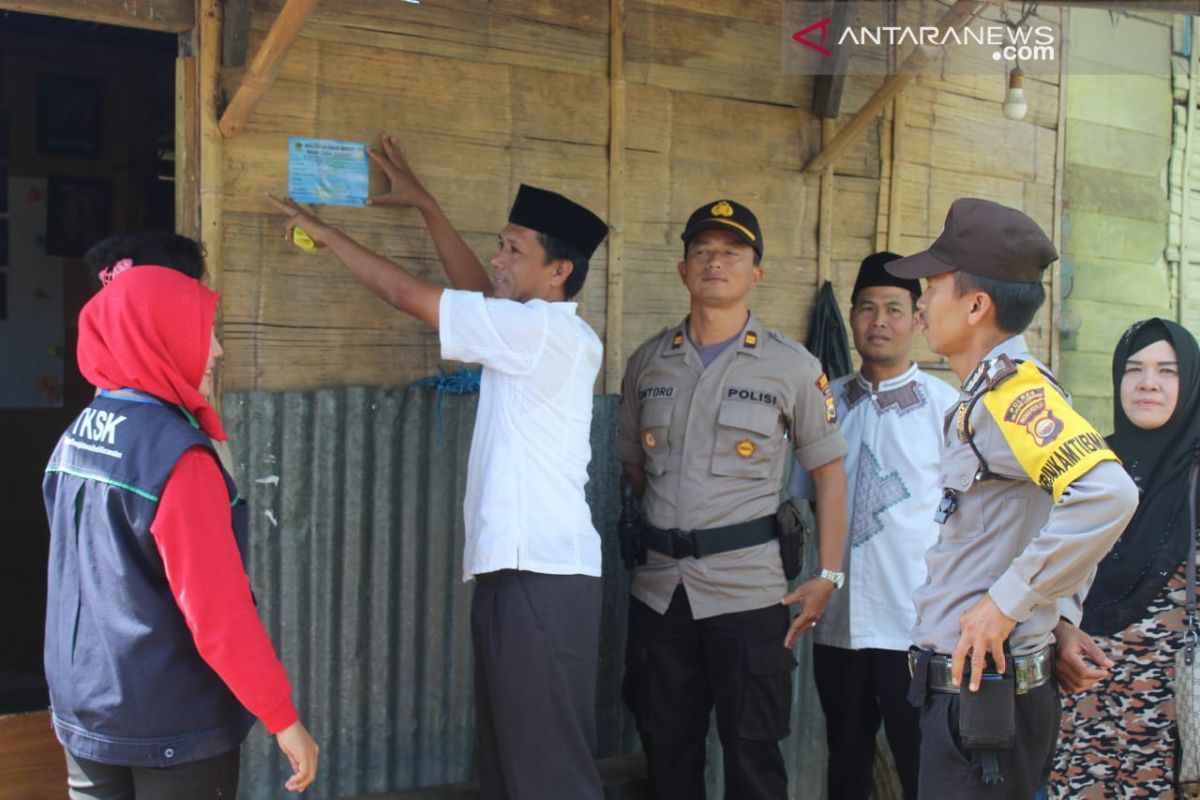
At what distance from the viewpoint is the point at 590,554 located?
3258mm

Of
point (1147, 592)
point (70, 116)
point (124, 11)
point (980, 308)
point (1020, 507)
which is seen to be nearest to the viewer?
point (1020, 507)

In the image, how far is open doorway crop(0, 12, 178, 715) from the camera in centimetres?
493

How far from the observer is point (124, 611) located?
7.39 feet

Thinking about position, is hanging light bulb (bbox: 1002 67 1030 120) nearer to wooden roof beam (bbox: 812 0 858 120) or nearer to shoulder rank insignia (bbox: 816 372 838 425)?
wooden roof beam (bbox: 812 0 858 120)

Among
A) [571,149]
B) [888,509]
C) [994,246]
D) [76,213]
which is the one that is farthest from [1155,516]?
[76,213]

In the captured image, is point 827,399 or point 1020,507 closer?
point 1020,507

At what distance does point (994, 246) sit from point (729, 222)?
3.85ft

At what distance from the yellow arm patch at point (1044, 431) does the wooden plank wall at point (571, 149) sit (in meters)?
1.92

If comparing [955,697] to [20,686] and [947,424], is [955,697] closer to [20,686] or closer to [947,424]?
[947,424]

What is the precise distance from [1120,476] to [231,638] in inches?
73.7

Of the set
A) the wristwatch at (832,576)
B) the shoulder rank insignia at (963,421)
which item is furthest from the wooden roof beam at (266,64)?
the wristwatch at (832,576)

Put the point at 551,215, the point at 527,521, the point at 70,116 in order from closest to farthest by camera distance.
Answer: the point at 527,521, the point at 551,215, the point at 70,116

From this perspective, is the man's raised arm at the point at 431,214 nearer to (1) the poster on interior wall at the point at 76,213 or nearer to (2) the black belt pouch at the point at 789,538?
(2) the black belt pouch at the point at 789,538

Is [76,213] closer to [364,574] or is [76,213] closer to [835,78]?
[364,574]
